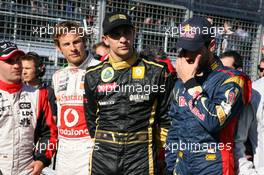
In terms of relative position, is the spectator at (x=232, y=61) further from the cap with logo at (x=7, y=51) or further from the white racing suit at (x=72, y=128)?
the cap with logo at (x=7, y=51)

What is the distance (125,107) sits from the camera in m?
3.27

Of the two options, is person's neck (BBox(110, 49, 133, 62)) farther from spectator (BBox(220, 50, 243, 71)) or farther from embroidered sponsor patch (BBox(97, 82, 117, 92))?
spectator (BBox(220, 50, 243, 71))

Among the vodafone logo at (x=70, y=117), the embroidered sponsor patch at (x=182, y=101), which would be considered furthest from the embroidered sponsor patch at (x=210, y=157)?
the vodafone logo at (x=70, y=117)

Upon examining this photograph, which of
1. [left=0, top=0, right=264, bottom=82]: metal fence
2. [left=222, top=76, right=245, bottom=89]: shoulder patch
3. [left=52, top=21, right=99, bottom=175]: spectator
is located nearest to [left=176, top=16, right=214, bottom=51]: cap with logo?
[left=222, top=76, right=245, bottom=89]: shoulder patch

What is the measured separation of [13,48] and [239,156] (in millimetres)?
1979

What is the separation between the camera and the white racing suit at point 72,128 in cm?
372

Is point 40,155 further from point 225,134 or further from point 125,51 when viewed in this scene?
point 225,134

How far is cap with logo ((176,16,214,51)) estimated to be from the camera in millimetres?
2760

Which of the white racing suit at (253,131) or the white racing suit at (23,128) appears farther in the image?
the white racing suit at (23,128)

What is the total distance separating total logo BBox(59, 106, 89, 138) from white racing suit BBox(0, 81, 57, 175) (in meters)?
0.13

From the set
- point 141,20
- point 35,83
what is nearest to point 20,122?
point 35,83

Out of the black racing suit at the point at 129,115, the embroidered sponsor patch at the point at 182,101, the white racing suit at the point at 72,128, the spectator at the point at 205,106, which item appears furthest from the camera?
the white racing suit at the point at 72,128

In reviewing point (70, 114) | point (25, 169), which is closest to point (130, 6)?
point (70, 114)

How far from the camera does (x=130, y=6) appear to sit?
23.4 ft
